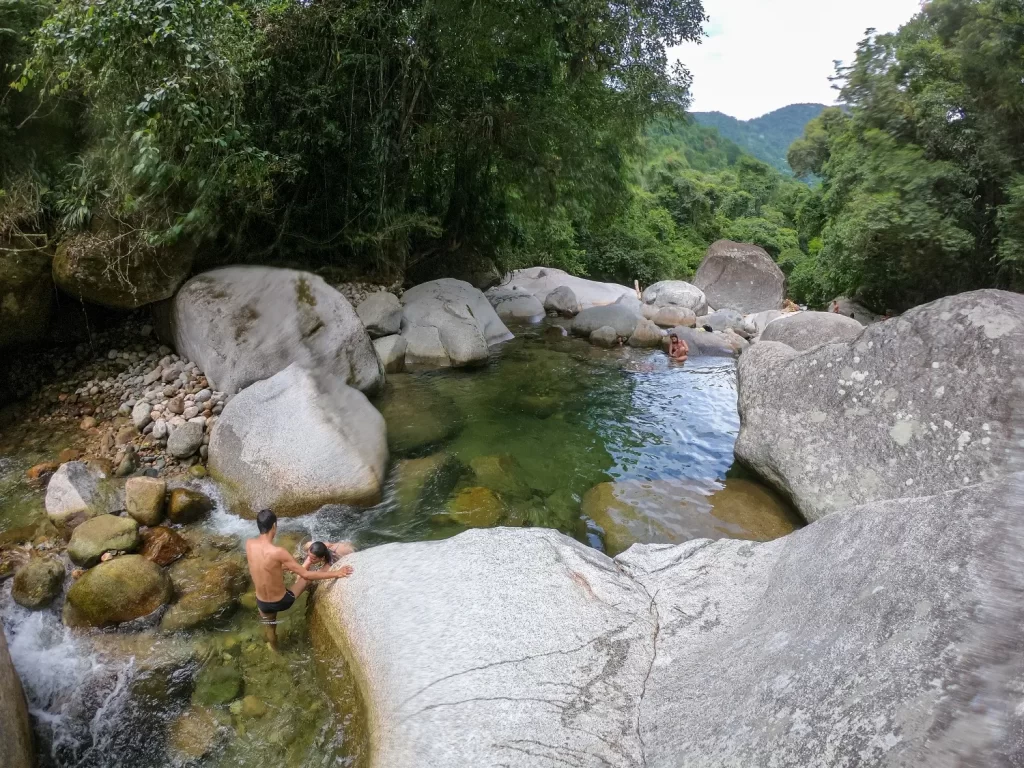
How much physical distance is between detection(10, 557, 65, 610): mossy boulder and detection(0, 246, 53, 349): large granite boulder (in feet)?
13.0

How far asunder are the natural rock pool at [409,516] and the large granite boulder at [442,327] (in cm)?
58

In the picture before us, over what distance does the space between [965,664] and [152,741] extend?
4.62m

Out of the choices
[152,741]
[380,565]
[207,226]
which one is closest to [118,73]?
[207,226]

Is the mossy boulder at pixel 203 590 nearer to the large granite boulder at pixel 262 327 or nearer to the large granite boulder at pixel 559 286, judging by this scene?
the large granite boulder at pixel 262 327

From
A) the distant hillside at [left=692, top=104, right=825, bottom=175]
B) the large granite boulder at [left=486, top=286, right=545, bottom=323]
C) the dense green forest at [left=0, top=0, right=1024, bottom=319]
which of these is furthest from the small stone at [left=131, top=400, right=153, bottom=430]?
the distant hillside at [left=692, top=104, right=825, bottom=175]

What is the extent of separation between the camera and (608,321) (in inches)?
567

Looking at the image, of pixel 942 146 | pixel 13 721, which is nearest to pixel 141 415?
pixel 13 721

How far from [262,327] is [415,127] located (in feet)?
18.3

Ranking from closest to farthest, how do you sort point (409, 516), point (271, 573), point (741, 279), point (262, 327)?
point (271, 573) < point (409, 516) < point (262, 327) < point (741, 279)

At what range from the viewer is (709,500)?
6805 mm

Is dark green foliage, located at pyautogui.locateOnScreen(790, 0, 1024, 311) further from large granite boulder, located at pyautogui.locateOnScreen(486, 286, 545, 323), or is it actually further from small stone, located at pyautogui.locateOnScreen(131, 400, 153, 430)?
small stone, located at pyautogui.locateOnScreen(131, 400, 153, 430)

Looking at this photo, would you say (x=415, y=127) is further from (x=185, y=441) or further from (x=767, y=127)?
(x=767, y=127)

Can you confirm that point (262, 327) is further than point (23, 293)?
Yes

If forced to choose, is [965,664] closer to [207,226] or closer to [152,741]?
[152,741]
